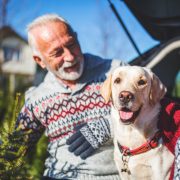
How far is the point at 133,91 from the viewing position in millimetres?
3105

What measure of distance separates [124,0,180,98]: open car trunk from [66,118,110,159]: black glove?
1147mm

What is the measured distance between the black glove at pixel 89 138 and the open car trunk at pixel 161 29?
1.15 m

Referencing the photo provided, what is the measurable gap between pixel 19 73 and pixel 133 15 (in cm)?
4412

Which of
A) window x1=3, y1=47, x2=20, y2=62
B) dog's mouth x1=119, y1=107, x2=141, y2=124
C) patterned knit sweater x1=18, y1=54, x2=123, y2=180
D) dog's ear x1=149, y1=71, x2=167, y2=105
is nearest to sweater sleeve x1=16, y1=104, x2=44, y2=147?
patterned knit sweater x1=18, y1=54, x2=123, y2=180

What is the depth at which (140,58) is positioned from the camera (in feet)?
16.0

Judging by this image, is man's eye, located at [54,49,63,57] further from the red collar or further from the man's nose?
the red collar

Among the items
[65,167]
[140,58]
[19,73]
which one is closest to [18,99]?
[65,167]

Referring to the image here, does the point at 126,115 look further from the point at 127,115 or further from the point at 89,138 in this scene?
the point at 89,138

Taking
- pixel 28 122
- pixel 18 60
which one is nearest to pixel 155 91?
pixel 28 122

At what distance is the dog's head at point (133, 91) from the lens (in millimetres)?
3076

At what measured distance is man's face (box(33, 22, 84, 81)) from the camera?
382cm

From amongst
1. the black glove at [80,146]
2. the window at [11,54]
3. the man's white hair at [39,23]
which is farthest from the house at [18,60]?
the black glove at [80,146]

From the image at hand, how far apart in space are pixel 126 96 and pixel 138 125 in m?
0.26

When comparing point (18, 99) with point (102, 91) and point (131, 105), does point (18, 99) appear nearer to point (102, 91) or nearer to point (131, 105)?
point (102, 91)
